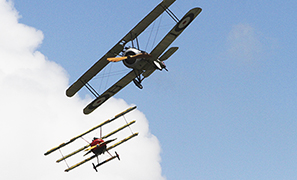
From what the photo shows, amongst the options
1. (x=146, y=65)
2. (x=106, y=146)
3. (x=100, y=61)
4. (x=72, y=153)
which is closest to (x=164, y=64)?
(x=146, y=65)

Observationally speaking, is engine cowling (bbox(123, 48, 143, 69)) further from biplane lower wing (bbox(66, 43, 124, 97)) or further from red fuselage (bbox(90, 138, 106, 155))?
red fuselage (bbox(90, 138, 106, 155))

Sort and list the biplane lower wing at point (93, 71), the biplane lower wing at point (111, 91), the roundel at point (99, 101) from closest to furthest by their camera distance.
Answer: the biplane lower wing at point (93, 71), the biplane lower wing at point (111, 91), the roundel at point (99, 101)

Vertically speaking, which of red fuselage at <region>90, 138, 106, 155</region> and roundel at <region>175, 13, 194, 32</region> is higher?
roundel at <region>175, 13, 194, 32</region>

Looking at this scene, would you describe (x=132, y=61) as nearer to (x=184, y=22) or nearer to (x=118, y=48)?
(x=118, y=48)

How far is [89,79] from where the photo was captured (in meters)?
39.5

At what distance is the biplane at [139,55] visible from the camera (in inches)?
1367

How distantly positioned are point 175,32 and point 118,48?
457 cm

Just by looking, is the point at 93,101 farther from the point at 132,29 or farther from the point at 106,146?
the point at 132,29

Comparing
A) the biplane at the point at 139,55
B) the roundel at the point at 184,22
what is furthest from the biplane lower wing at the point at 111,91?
the roundel at the point at 184,22

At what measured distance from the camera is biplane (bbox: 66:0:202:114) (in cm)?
3472

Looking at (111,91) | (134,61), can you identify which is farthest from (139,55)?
(111,91)

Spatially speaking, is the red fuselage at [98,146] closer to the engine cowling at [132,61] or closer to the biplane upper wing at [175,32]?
the engine cowling at [132,61]

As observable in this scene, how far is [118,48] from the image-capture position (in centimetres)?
3672

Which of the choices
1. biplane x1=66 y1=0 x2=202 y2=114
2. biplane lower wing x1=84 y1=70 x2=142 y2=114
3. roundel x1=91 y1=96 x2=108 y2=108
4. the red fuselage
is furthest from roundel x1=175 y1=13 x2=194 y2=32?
the red fuselage
